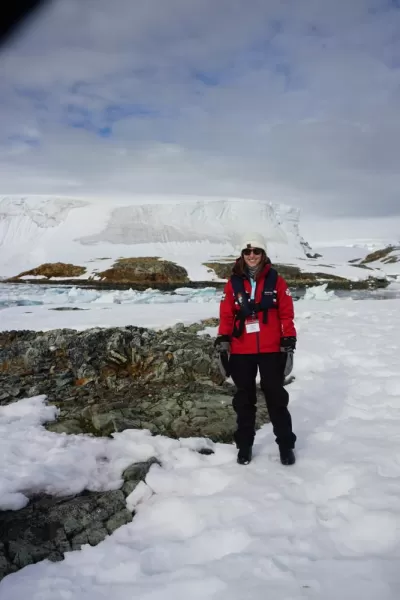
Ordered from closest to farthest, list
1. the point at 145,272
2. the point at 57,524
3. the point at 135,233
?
the point at 57,524 < the point at 145,272 < the point at 135,233

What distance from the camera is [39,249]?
69.4 m

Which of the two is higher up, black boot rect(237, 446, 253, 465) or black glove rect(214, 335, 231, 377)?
black glove rect(214, 335, 231, 377)

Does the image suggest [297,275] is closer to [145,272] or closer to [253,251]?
[145,272]

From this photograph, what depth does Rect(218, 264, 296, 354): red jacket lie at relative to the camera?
3797 millimetres

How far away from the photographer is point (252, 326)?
3816mm

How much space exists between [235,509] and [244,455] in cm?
79

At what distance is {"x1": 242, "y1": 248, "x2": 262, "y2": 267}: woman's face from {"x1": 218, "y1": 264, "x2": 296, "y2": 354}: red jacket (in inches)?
4.0

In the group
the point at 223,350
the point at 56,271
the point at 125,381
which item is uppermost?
the point at 56,271

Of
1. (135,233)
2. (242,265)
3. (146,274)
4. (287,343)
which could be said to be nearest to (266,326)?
(287,343)

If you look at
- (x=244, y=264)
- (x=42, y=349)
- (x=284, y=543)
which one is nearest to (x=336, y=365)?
(x=244, y=264)

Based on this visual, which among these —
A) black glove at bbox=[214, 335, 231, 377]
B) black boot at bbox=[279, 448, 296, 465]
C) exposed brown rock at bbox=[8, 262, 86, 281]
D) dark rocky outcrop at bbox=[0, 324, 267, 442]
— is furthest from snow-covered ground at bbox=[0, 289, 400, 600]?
exposed brown rock at bbox=[8, 262, 86, 281]

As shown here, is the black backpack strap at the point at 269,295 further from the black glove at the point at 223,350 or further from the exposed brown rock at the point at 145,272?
the exposed brown rock at the point at 145,272

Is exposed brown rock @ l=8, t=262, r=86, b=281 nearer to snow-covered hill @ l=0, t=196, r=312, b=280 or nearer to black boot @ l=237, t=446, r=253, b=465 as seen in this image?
snow-covered hill @ l=0, t=196, r=312, b=280

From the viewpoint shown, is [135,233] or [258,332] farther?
[135,233]
